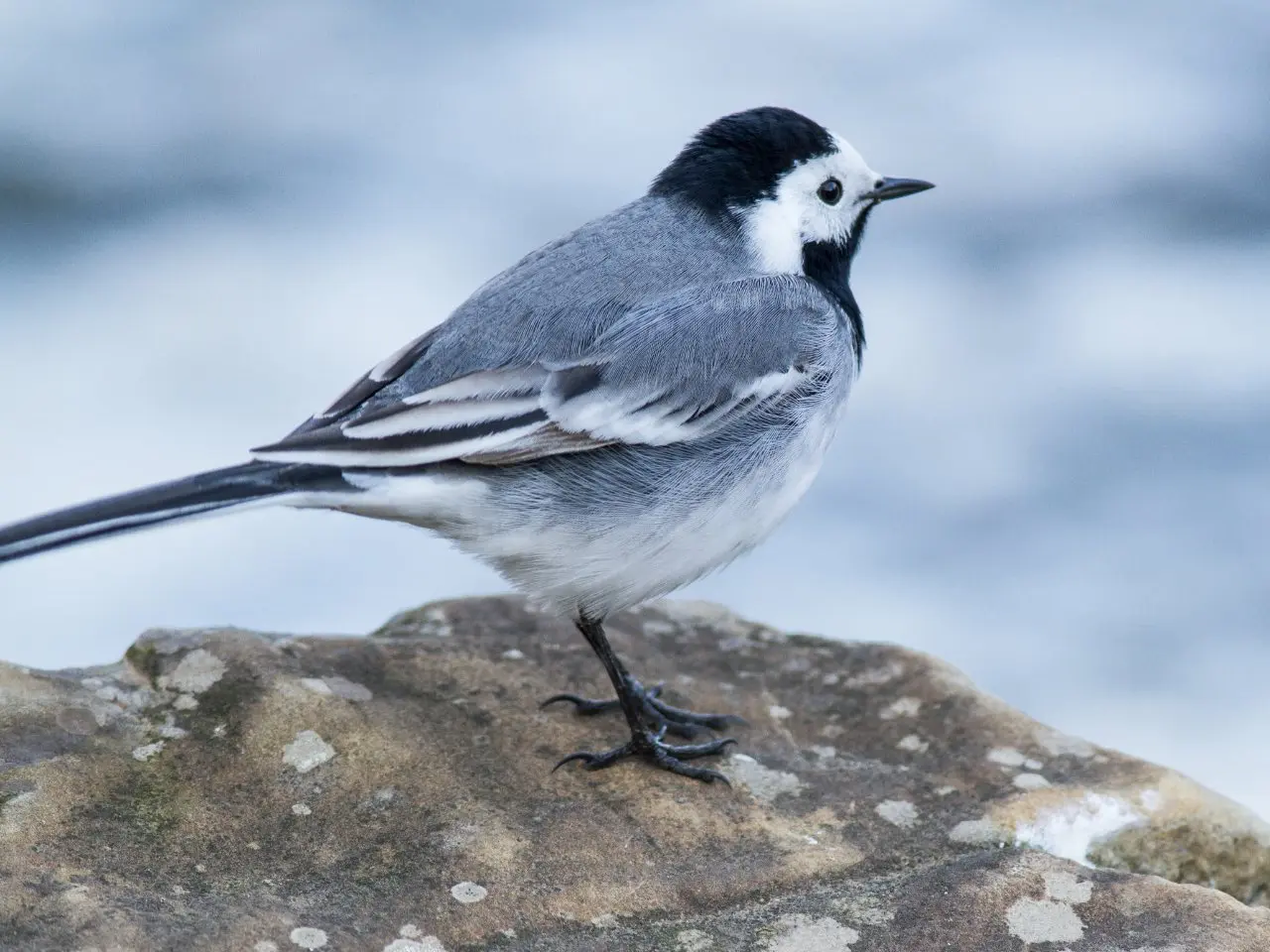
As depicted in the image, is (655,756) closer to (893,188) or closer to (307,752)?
(307,752)

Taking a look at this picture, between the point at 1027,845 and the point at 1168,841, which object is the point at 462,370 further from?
the point at 1168,841

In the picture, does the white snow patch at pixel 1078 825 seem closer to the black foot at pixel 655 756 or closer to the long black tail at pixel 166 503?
the black foot at pixel 655 756

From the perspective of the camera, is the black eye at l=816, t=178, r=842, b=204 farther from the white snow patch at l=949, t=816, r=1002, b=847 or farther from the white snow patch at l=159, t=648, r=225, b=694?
the white snow patch at l=159, t=648, r=225, b=694

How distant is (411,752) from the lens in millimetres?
3957

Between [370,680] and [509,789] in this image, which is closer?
[509,789]

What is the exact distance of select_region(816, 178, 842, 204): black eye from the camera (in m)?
4.71

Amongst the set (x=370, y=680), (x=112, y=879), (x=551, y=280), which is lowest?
(x=112, y=879)

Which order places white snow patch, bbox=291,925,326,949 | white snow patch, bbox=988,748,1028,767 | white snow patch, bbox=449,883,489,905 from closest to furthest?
white snow patch, bbox=291,925,326,949 < white snow patch, bbox=449,883,489,905 < white snow patch, bbox=988,748,1028,767

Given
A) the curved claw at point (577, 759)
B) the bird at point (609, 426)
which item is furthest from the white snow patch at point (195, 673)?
the curved claw at point (577, 759)

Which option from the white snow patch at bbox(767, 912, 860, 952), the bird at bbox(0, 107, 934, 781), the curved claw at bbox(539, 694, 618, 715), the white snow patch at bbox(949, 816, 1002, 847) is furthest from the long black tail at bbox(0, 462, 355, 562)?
the white snow patch at bbox(949, 816, 1002, 847)

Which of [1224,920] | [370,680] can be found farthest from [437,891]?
[1224,920]

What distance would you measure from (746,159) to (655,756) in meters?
1.83

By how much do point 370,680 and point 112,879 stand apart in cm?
124

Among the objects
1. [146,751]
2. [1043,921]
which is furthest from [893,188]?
[146,751]
